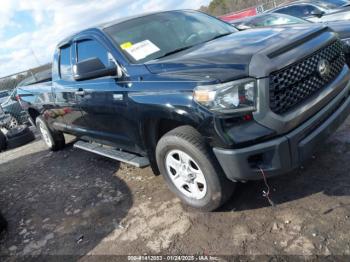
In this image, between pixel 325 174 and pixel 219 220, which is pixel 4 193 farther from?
pixel 325 174

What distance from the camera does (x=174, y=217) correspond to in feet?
11.6

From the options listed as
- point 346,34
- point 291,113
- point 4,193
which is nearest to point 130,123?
point 291,113

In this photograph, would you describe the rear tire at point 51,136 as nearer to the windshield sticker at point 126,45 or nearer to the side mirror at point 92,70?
the side mirror at point 92,70

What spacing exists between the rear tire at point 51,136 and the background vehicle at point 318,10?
645cm

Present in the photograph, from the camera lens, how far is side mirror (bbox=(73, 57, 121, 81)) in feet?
12.1

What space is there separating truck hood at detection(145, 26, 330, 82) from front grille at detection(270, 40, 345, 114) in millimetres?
206

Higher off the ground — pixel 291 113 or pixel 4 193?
pixel 291 113

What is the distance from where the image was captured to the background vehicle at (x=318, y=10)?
8.52m

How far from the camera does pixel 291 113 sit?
284 cm

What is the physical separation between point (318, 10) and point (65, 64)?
6.95 meters

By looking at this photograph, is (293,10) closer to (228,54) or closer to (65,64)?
(65,64)

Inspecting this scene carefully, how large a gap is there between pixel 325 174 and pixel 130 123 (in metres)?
2.07

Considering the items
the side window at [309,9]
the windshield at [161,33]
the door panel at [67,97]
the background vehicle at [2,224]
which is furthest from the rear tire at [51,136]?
the side window at [309,9]

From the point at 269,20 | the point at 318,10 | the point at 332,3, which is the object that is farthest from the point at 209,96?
the point at 332,3
